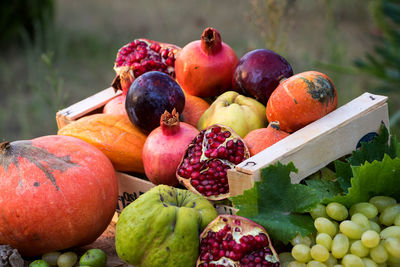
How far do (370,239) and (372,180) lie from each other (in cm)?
24

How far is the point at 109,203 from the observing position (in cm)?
185

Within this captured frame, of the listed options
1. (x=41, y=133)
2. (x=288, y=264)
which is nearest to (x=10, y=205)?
(x=288, y=264)

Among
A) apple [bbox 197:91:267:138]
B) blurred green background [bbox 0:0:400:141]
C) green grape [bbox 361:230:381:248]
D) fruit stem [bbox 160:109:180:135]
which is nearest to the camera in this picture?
green grape [bbox 361:230:381:248]

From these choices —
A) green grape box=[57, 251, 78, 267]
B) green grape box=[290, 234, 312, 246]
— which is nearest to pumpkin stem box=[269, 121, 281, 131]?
green grape box=[290, 234, 312, 246]

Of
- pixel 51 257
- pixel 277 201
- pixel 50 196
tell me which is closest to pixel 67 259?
pixel 51 257

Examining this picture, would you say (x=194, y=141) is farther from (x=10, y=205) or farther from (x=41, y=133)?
(x=41, y=133)

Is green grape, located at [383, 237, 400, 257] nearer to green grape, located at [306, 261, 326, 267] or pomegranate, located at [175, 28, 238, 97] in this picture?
green grape, located at [306, 261, 326, 267]

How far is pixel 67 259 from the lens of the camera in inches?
67.8

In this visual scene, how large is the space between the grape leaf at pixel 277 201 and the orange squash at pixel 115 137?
2.09 feet

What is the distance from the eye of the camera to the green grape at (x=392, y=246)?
1.38 m

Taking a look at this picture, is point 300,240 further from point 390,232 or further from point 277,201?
point 390,232

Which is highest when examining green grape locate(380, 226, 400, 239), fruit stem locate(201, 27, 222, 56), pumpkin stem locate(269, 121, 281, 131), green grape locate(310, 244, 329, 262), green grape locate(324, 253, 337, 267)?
fruit stem locate(201, 27, 222, 56)

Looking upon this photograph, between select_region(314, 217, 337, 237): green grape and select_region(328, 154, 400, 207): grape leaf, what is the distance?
88 millimetres

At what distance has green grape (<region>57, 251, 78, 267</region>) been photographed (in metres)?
1.72
